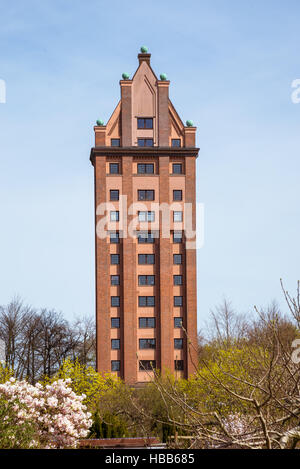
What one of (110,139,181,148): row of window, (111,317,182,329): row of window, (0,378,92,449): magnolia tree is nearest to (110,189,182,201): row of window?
(110,139,181,148): row of window

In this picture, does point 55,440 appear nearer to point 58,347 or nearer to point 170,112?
point 170,112

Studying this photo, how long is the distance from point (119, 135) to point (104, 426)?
40.6 m

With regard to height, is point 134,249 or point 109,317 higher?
point 134,249

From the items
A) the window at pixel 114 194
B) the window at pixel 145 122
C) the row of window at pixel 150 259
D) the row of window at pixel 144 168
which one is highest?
the window at pixel 145 122

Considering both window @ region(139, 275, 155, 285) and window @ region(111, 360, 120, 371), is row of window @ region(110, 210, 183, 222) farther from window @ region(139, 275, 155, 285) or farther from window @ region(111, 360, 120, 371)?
window @ region(111, 360, 120, 371)

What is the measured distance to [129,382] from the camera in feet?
202

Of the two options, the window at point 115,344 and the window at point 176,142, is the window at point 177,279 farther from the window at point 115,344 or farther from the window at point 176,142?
the window at point 176,142

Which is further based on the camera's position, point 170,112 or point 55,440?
point 170,112

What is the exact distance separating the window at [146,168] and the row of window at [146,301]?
37.9 feet

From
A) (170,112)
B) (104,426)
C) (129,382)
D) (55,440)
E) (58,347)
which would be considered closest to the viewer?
(55,440)

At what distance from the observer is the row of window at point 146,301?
2510 inches

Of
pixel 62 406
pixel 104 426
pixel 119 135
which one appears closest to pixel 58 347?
pixel 119 135

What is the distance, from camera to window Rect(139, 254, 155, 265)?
212 ft
